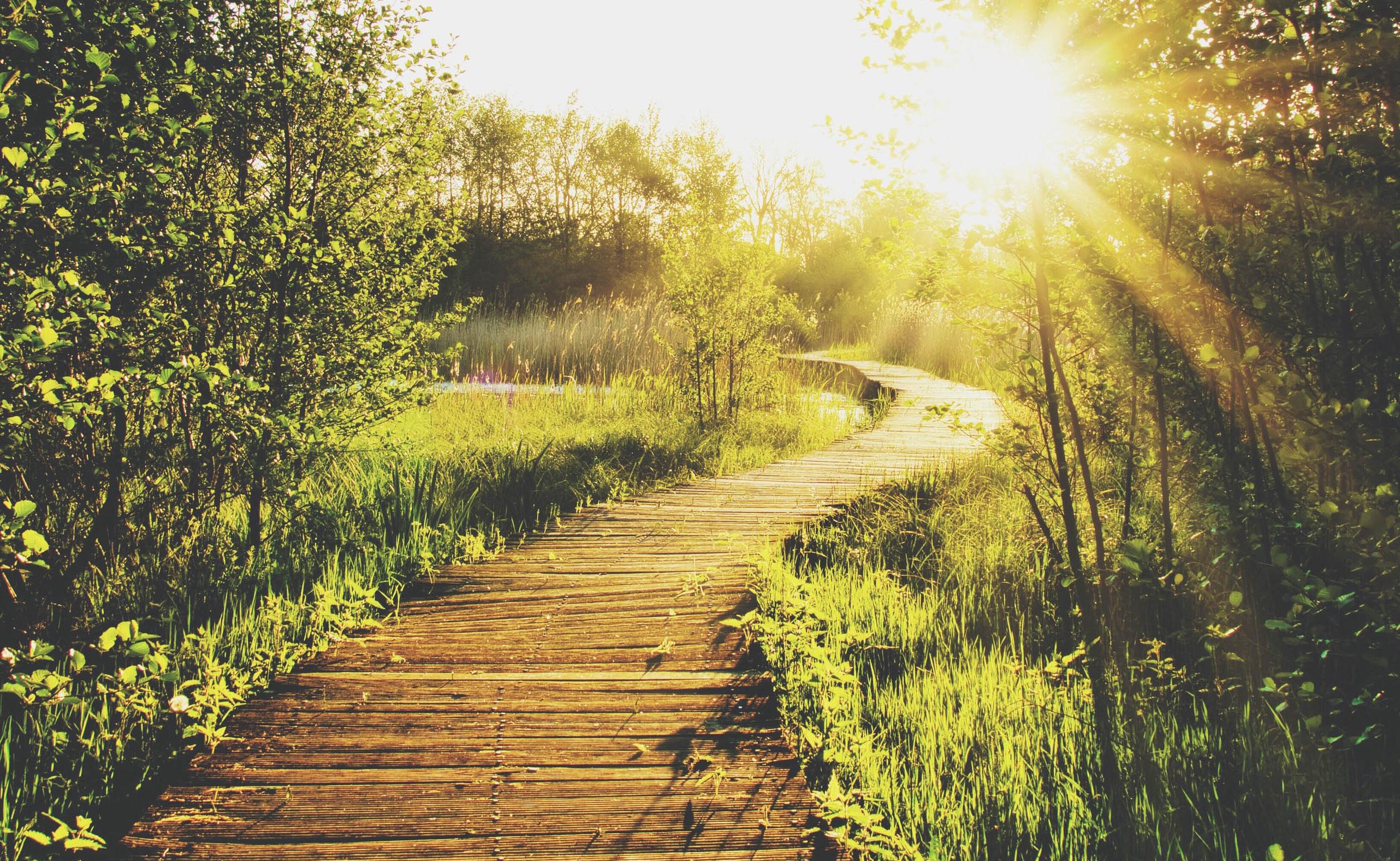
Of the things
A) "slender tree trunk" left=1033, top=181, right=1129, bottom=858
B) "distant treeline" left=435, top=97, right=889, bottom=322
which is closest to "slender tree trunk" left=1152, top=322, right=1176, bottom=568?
"slender tree trunk" left=1033, top=181, right=1129, bottom=858

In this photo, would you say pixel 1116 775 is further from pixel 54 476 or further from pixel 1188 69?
pixel 54 476

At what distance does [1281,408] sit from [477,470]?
13.5 ft

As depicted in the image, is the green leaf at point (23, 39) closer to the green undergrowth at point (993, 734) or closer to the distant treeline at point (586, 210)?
the green undergrowth at point (993, 734)

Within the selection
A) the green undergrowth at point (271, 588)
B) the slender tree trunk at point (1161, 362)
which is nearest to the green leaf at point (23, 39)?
the green undergrowth at point (271, 588)

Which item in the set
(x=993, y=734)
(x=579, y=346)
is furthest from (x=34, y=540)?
(x=579, y=346)

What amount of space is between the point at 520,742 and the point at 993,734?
1.44 metres

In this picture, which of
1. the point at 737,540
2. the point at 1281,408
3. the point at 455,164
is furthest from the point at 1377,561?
the point at 455,164

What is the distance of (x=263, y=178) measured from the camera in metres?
3.49

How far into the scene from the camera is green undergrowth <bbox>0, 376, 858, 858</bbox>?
204 centimetres

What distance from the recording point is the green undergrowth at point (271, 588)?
6.68 ft

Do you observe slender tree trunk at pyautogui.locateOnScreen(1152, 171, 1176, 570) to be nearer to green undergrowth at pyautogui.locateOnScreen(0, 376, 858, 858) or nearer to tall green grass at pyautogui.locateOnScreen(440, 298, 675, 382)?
green undergrowth at pyautogui.locateOnScreen(0, 376, 858, 858)

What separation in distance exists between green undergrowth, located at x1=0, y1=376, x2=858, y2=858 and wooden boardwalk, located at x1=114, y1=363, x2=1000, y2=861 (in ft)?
0.76

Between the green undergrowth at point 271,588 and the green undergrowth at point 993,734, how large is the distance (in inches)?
66.1

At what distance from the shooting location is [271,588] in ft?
10.6
